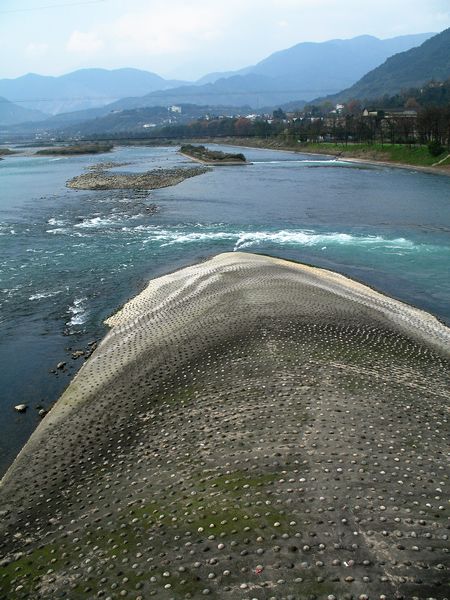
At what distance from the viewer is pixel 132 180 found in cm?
6475

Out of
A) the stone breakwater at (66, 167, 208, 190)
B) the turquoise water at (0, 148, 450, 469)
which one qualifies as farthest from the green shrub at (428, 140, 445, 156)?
the stone breakwater at (66, 167, 208, 190)

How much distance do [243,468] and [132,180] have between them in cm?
5938

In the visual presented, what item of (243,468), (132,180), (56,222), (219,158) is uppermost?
(219,158)

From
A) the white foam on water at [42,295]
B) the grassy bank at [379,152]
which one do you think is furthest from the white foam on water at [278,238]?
the grassy bank at [379,152]

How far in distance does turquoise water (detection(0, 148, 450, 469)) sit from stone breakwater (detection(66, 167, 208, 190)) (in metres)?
3.29

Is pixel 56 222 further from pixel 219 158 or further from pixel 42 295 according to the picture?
pixel 219 158

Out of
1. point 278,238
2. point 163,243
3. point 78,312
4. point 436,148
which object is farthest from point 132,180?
point 78,312

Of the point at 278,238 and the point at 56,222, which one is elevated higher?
the point at 56,222

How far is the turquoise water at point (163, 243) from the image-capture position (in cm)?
1862

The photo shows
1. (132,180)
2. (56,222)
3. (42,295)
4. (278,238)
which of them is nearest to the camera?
(42,295)

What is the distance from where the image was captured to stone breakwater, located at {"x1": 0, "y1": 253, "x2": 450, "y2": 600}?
7605mm

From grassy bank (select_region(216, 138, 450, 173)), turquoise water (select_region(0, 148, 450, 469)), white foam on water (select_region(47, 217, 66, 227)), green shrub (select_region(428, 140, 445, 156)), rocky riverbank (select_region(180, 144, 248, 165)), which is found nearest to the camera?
turquoise water (select_region(0, 148, 450, 469))

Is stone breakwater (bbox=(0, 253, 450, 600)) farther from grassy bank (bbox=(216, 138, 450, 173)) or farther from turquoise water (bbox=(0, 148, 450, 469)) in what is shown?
grassy bank (bbox=(216, 138, 450, 173))

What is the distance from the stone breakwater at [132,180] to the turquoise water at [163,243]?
3287mm
